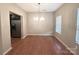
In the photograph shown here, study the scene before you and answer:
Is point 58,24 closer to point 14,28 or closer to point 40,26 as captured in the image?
point 40,26

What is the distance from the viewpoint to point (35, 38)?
1.66 m

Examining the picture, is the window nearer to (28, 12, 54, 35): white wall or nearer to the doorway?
(28, 12, 54, 35): white wall

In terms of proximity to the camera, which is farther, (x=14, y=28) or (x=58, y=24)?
(x=14, y=28)

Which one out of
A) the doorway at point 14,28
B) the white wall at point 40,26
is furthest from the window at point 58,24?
the doorway at point 14,28

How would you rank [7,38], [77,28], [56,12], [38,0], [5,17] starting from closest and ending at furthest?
[38,0] → [77,28] → [7,38] → [56,12] → [5,17]

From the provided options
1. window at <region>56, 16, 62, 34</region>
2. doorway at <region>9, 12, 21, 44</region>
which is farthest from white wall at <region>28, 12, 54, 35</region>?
doorway at <region>9, 12, 21, 44</region>

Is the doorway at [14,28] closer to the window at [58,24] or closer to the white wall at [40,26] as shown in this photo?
the white wall at [40,26]

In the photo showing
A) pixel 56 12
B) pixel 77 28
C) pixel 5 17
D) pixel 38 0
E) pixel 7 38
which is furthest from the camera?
pixel 5 17

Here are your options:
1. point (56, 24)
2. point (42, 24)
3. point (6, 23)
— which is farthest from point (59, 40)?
point (6, 23)

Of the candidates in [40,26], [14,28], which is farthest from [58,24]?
[14,28]
